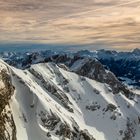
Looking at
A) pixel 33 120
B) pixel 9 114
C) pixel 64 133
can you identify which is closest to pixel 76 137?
pixel 64 133

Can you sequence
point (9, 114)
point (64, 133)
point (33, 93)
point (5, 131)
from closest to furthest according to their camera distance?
point (5, 131)
point (9, 114)
point (64, 133)
point (33, 93)

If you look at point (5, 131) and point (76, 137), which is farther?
point (76, 137)

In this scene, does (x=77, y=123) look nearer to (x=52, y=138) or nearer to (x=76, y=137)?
(x=76, y=137)

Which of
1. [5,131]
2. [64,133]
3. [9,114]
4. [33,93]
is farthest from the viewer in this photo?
[33,93]

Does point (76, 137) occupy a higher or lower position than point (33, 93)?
lower

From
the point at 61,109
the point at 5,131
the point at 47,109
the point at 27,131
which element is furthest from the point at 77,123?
the point at 5,131

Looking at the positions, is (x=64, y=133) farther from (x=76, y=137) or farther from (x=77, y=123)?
(x=77, y=123)

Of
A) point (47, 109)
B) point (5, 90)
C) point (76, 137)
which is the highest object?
point (5, 90)
